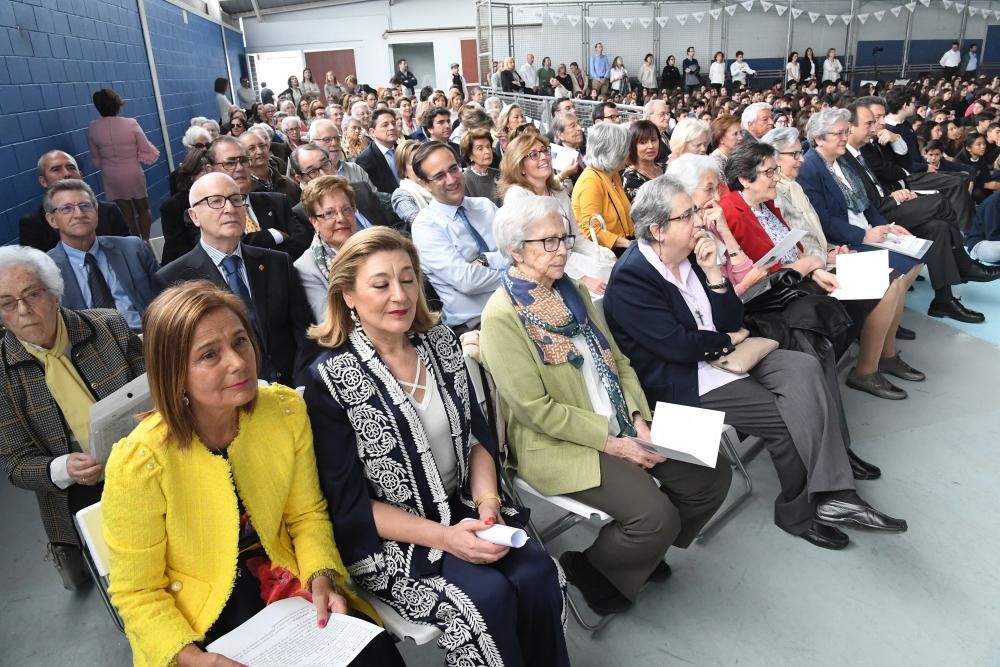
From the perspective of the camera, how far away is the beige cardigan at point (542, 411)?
2051 millimetres

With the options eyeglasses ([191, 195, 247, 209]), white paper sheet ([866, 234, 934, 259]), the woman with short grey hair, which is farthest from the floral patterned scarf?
white paper sheet ([866, 234, 934, 259])

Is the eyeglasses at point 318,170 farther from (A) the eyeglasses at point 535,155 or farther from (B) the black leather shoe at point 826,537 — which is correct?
(B) the black leather shoe at point 826,537

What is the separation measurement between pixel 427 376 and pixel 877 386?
108 inches

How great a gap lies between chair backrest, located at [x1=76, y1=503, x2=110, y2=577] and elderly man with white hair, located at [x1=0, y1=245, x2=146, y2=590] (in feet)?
1.56

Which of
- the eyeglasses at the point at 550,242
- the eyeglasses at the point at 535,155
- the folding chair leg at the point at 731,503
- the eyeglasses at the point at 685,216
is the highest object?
the eyeglasses at the point at 535,155

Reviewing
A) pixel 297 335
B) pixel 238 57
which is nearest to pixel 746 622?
pixel 297 335

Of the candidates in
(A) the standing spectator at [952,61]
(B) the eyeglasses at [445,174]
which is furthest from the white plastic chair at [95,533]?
(A) the standing spectator at [952,61]

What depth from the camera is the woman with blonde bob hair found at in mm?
1566

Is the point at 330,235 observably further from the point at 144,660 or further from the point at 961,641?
the point at 961,641

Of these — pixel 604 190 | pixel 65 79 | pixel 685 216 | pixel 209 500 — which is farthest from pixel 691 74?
pixel 209 500

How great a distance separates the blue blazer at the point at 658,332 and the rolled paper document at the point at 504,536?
1062 mm

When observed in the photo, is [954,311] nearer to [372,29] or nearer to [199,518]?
[199,518]

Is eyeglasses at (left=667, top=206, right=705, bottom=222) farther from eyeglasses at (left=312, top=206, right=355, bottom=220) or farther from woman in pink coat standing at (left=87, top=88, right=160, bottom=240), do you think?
woman in pink coat standing at (left=87, top=88, right=160, bottom=240)

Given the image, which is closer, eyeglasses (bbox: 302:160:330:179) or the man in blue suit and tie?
the man in blue suit and tie
